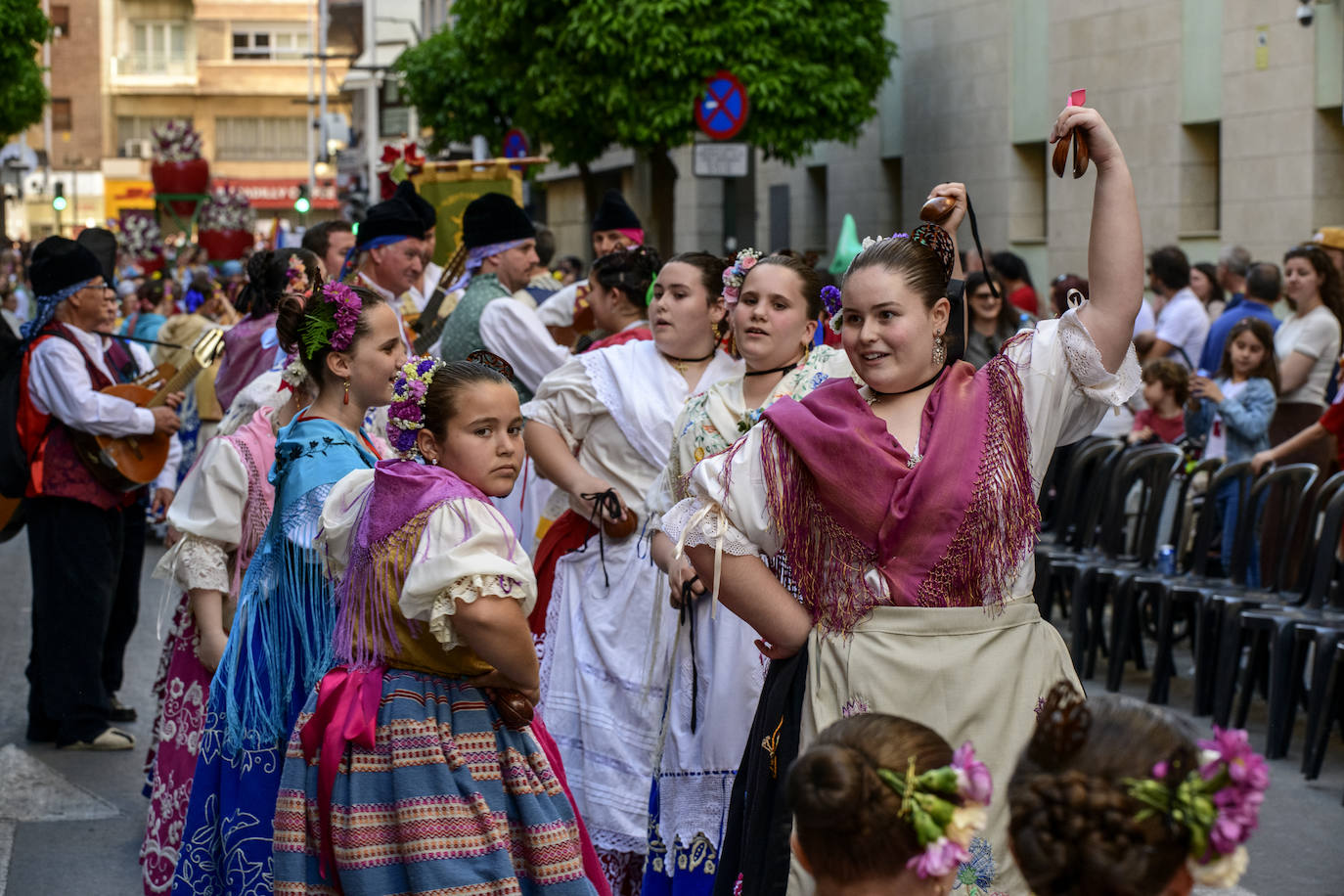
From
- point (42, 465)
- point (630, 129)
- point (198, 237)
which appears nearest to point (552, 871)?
point (42, 465)

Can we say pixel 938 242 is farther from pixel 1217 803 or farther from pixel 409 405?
pixel 1217 803

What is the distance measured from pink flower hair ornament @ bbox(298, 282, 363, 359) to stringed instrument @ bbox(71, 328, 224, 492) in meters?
3.17

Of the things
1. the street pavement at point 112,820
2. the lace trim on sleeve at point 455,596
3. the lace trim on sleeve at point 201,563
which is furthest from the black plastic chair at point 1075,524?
the lace trim on sleeve at point 455,596

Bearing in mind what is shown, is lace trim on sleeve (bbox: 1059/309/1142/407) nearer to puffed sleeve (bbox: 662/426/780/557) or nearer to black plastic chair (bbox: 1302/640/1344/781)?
puffed sleeve (bbox: 662/426/780/557)

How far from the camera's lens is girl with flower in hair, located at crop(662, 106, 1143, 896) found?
11.6ft

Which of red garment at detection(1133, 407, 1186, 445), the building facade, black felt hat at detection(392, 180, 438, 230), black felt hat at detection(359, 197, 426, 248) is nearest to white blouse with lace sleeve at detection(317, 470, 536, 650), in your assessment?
black felt hat at detection(359, 197, 426, 248)

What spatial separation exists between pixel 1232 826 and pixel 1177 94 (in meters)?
18.5

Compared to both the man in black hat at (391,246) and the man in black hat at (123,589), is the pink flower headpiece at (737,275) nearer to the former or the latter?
the man in black hat at (391,246)

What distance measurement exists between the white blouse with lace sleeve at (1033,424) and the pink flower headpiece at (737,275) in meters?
1.73

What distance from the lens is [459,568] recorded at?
3.79 metres

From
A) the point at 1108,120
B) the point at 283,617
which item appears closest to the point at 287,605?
A: the point at 283,617

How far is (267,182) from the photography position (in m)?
82.1

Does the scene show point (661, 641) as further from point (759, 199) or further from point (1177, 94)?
point (759, 199)

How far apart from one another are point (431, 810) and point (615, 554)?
2327 mm
